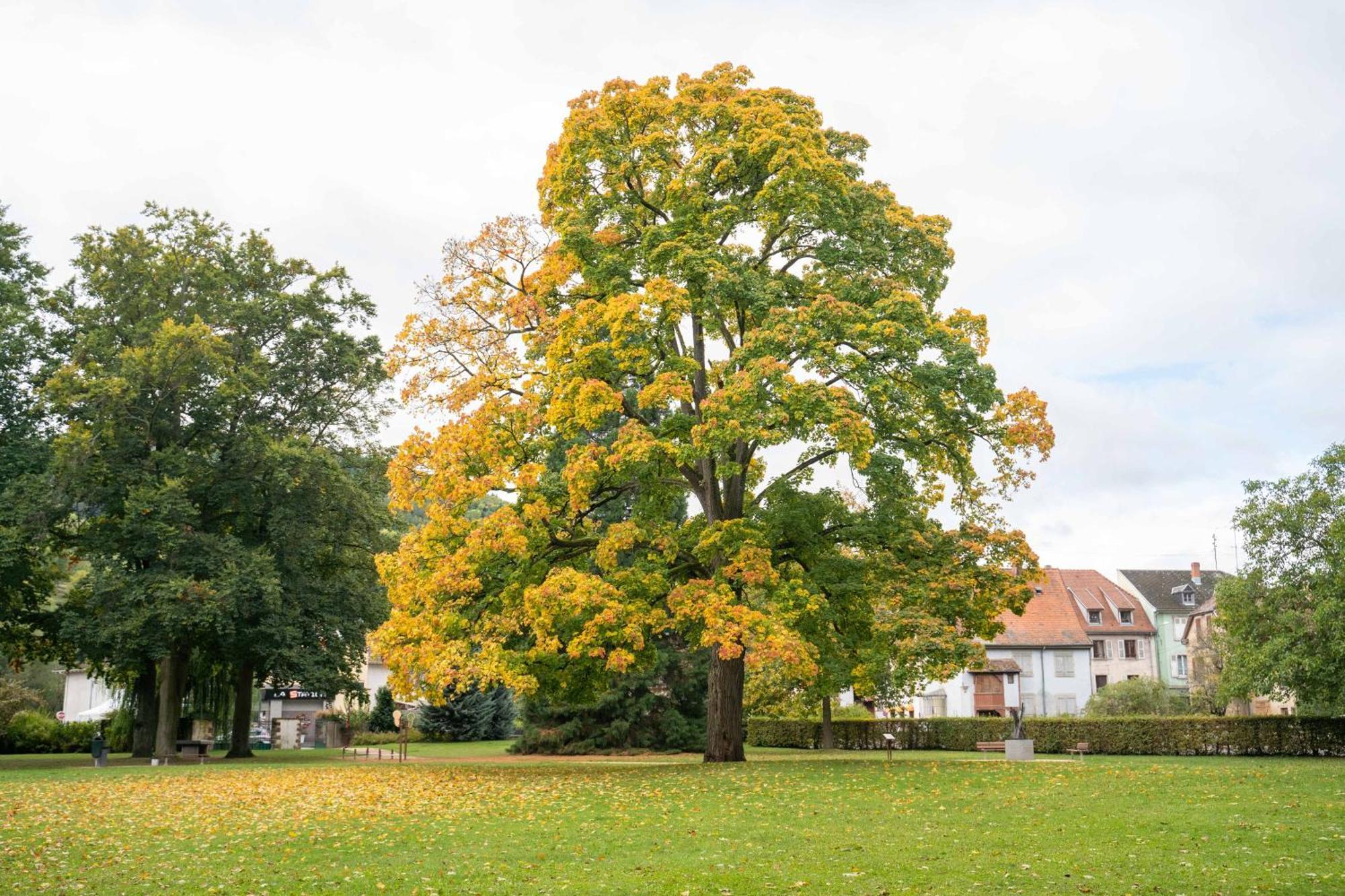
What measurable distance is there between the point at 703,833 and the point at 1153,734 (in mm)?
27572

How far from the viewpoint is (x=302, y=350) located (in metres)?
38.3

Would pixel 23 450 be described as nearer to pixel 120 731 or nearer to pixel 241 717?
pixel 241 717

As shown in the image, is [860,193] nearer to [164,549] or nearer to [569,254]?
[569,254]

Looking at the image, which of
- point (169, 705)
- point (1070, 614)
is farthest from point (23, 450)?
point (1070, 614)

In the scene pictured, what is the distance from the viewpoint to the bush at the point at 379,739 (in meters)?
50.7

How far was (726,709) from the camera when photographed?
84.7ft

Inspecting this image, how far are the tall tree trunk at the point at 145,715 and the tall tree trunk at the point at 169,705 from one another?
1811 mm

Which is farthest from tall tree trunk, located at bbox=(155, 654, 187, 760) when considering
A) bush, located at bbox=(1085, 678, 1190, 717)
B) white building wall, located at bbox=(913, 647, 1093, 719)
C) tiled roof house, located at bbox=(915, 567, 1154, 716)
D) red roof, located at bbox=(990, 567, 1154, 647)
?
red roof, located at bbox=(990, 567, 1154, 647)

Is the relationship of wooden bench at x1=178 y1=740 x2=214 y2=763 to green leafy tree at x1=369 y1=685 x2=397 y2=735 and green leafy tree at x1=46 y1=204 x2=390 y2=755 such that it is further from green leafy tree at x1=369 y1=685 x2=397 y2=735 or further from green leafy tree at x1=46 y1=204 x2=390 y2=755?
green leafy tree at x1=369 y1=685 x2=397 y2=735

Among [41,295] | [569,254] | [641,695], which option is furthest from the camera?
[641,695]

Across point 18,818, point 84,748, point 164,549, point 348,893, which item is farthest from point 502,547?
point 84,748

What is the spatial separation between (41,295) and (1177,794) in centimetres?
3645

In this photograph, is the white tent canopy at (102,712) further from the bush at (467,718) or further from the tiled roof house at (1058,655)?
the tiled roof house at (1058,655)

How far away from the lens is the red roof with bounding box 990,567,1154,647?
65.0 m
